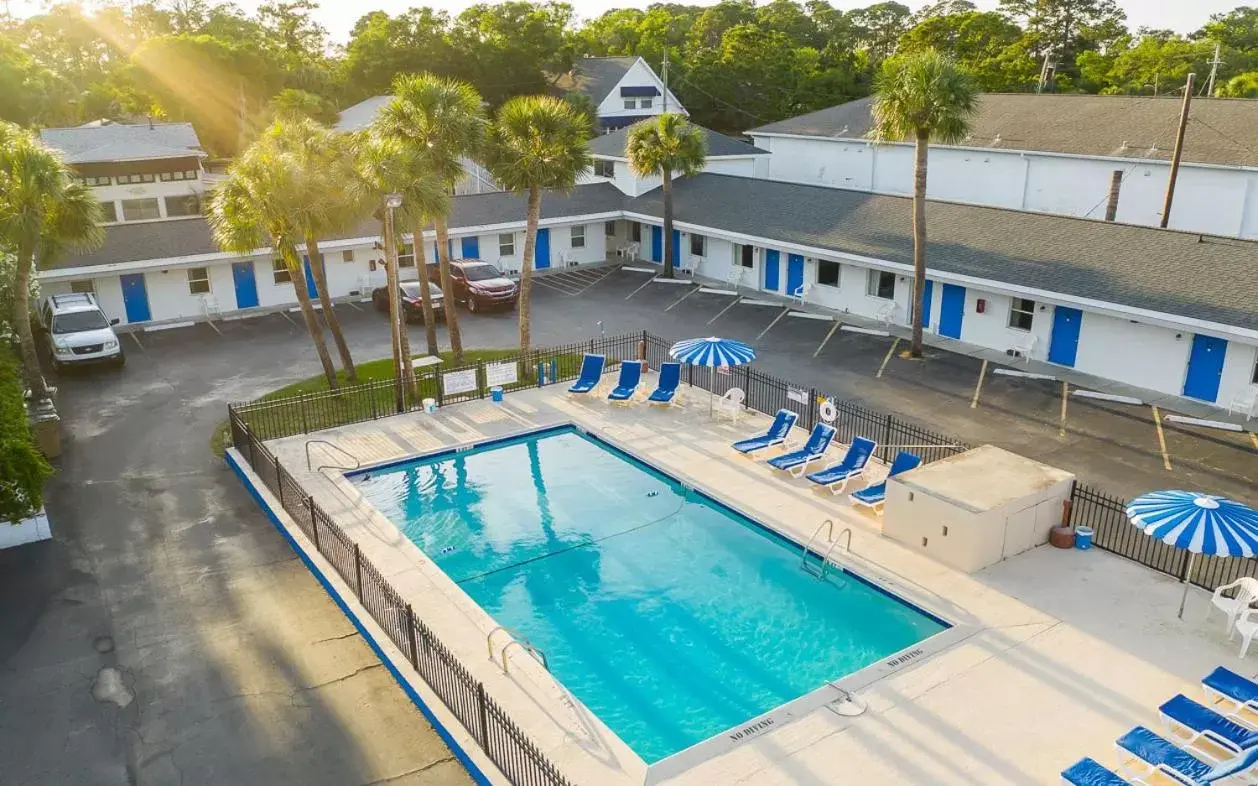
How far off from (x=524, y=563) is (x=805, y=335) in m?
16.7

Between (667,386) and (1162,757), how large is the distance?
1537cm

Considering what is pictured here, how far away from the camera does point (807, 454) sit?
20125mm

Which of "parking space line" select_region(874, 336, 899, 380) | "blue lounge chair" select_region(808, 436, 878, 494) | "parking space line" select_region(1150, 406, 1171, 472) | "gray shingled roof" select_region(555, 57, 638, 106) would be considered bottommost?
"parking space line" select_region(1150, 406, 1171, 472)

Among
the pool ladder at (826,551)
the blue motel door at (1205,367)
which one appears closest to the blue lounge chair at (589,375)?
the pool ladder at (826,551)

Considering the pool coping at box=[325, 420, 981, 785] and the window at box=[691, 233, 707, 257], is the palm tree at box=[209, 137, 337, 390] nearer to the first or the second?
the pool coping at box=[325, 420, 981, 785]

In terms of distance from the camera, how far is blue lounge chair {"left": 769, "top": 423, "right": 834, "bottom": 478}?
783 inches

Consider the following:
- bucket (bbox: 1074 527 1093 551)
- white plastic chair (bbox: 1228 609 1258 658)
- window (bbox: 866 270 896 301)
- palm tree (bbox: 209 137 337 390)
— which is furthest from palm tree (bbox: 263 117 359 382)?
white plastic chair (bbox: 1228 609 1258 658)

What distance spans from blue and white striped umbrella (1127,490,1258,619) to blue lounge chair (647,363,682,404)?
12114mm

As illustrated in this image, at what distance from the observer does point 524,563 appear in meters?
17.3

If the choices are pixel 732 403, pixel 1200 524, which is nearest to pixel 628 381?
pixel 732 403

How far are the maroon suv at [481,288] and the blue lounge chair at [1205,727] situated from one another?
26870 millimetres

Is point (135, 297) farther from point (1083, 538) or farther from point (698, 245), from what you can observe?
point (1083, 538)

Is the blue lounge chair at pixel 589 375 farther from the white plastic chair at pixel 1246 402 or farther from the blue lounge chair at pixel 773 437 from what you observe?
the white plastic chair at pixel 1246 402

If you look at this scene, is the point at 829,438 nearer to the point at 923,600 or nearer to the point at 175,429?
the point at 923,600
